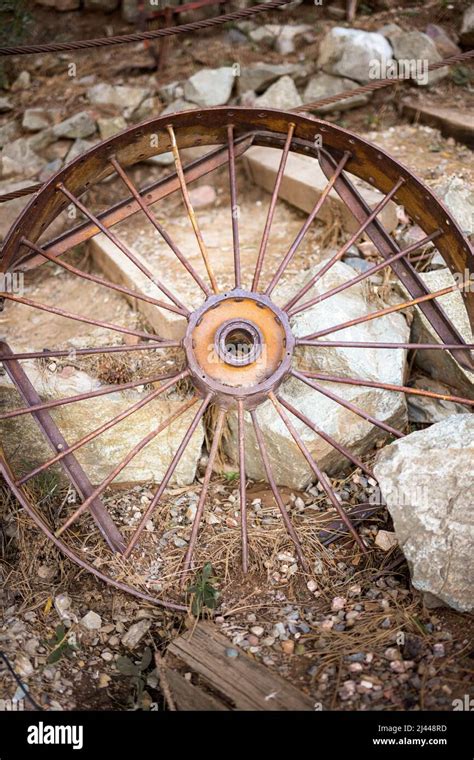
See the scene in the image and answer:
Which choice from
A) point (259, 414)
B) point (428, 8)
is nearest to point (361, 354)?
point (259, 414)

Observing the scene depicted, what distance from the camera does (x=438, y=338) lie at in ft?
12.7

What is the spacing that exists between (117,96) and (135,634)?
360 centimetres

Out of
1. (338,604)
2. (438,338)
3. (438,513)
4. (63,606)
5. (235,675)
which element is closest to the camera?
(235,675)

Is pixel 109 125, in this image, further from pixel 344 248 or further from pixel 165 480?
pixel 165 480

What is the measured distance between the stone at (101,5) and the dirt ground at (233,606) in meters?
2.37

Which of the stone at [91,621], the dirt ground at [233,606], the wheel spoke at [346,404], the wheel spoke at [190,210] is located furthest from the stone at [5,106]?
the stone at [91,621]

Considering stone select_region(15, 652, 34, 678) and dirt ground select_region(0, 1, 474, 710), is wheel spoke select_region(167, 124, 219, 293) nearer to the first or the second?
dirt ground select_region(0, 1, 474, 710)

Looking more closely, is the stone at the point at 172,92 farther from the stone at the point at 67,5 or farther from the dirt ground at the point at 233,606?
the dirt ground at the point at 233,606

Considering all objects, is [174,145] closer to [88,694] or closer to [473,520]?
[473,520]

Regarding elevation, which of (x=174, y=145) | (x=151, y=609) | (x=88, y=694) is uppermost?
(x=174, y=145)

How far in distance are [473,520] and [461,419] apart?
0.46 metres

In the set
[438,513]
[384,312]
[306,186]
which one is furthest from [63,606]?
[306,186]
